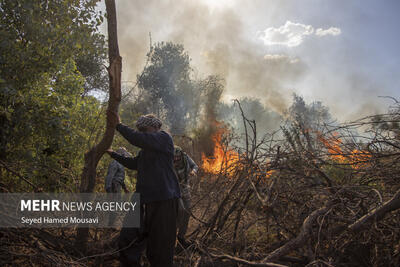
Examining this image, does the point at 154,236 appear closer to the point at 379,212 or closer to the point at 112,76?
the point at 112,76

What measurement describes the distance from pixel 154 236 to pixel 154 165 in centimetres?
73

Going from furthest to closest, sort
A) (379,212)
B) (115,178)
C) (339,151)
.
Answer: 1. (115,178)
2. (339,151)
3. (379,212)

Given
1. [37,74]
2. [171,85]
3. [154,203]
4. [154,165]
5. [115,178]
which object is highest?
[171,85]

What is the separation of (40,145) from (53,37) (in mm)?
2113

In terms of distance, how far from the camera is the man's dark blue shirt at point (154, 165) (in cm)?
272

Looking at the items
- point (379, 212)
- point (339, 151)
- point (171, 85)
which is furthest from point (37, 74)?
point (171, 85)

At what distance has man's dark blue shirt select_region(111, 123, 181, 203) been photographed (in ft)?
Result: 8.92

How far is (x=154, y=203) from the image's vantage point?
278 cm

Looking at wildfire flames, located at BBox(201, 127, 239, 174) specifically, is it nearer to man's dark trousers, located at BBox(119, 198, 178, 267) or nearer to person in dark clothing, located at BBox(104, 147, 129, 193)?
man's dark trousers, located at BBox(119, 198, 178, 267)

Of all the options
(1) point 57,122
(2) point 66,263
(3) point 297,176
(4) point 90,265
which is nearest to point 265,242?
(3) point 297,176

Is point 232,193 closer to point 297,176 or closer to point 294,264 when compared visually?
point 297,176

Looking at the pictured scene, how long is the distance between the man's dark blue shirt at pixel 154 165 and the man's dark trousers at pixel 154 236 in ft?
0.35

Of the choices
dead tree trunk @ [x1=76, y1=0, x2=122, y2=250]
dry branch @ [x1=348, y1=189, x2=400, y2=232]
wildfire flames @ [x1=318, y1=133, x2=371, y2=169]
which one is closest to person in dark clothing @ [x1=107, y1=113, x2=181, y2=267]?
dead tree trunk @ [x1=76, y1=0, x2=122, y2=250]

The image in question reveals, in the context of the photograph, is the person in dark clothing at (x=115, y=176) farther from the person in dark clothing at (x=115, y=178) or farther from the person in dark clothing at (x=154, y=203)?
the person in dark clothing at (x=154, y=203)
